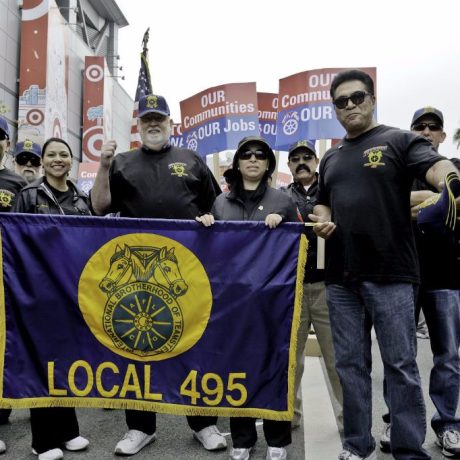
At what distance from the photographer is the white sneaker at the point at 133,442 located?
10.3 feet

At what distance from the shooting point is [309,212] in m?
4.12

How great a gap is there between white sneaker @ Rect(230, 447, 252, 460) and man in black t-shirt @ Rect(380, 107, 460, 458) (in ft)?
2.68

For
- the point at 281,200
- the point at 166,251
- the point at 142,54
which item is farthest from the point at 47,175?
the point at 142,54

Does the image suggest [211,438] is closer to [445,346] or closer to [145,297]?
[145,297]

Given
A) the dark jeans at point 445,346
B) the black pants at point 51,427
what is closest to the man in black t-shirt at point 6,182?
the black pants at point 51,427

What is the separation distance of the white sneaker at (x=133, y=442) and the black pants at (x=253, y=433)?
0.58 meters

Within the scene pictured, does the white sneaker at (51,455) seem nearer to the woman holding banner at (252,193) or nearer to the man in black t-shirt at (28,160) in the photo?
the woman holding banner at (252,193)

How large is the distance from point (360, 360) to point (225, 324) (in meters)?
0.78

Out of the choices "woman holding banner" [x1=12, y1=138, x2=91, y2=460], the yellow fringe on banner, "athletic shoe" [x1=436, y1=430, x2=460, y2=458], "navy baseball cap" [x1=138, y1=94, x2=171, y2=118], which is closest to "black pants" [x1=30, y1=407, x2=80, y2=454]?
"woman holding banner" [x1=12, y1=138, x2=91, y2=460]

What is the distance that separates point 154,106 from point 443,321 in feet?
7.58

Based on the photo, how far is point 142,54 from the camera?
31.2 ft

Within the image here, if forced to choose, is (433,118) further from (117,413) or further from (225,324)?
(117,413)

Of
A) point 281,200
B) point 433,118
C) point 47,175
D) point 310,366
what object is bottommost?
point 310,366

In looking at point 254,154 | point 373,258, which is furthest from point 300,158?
point 373,258
